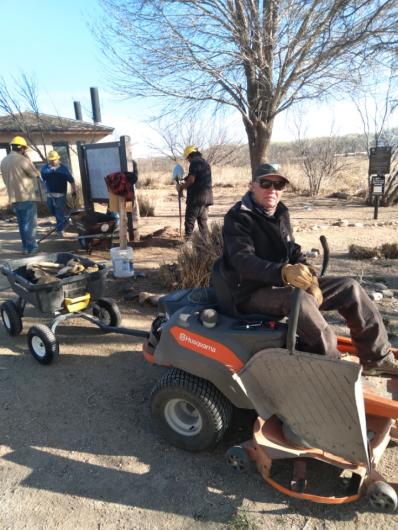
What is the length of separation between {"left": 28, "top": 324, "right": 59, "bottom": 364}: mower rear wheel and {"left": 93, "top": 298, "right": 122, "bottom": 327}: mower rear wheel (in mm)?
639

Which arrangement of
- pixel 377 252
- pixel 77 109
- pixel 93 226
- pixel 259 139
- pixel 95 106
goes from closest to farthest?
1. pixel 377 252
2. pixel 93 226
3. pixel 259 139
4. pixel 95 106
5. pixel 77 109

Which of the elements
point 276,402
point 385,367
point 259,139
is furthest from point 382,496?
point 259,139

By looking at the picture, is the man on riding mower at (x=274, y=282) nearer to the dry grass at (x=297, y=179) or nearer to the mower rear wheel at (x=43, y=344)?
the mower rear wheel at (x=43, y=344)

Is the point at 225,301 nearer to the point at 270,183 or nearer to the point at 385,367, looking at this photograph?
the point at 270,183

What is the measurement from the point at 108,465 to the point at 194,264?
9.40 ft

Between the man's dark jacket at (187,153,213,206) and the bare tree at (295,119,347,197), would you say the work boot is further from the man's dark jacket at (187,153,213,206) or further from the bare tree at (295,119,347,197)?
the bare tree at (295,119,347,197)

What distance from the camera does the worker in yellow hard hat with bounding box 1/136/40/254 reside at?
7.10m

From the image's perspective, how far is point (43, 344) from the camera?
3619 mm

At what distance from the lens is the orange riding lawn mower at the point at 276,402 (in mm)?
1999

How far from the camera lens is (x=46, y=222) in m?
11.0

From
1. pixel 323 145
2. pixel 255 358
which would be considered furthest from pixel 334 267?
pixel 323 145

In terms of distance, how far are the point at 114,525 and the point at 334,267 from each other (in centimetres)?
465

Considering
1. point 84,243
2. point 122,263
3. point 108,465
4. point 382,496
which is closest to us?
point 382,496

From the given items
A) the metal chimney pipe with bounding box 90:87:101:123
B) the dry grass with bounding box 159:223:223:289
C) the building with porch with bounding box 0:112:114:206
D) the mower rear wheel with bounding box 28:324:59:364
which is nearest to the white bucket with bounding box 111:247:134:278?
the dry grass with bounding box 159:223:223:289
